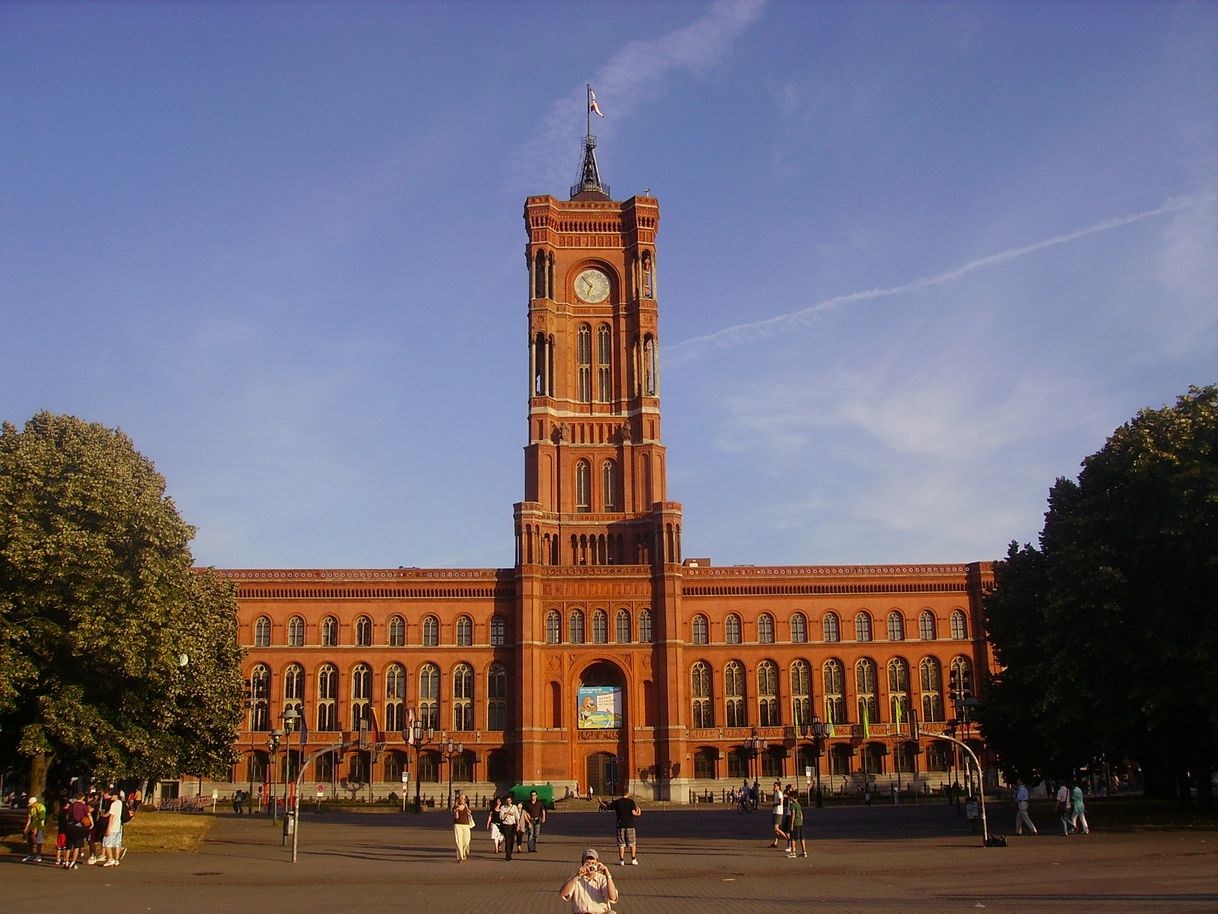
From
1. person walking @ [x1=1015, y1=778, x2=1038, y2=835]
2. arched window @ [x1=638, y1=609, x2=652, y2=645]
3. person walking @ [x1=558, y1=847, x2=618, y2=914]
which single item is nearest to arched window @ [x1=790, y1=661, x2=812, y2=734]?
arched window @ [x1=638, y1=609, x2=652, y2=645]

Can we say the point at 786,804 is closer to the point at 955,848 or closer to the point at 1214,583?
the point at 955,848

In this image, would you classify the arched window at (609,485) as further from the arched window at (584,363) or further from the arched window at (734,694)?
the arched window at (734,694)

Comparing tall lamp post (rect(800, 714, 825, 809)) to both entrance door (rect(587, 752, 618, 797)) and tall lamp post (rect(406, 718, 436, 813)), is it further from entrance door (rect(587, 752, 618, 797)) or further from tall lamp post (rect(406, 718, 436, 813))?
tall lamp post (rect(406, 718, 436, 813))

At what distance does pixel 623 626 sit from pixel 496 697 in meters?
10.0

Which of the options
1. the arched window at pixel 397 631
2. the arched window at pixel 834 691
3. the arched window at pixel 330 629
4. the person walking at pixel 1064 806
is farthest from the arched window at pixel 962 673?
the person walking at pixel 1064 806

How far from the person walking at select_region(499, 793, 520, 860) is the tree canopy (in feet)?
58.6

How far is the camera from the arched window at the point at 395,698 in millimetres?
82625

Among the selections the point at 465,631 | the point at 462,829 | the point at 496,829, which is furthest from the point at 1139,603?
the point at 465,631

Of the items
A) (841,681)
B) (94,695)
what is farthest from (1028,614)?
(841,681)

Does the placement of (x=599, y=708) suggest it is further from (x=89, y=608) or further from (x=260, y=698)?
(x=89, y=608)

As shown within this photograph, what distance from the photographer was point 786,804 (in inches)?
1446

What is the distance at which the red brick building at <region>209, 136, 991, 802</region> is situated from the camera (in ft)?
266

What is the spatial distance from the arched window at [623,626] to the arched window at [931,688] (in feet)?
67.3

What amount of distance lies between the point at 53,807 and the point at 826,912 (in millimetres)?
30688
